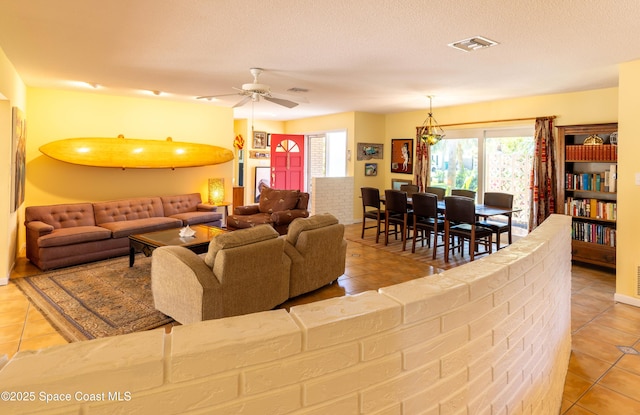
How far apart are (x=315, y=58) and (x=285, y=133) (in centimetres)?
640

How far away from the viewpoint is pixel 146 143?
20.4 feet

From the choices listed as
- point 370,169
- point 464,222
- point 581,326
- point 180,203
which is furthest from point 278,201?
point 581,326

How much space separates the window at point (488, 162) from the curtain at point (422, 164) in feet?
0.44

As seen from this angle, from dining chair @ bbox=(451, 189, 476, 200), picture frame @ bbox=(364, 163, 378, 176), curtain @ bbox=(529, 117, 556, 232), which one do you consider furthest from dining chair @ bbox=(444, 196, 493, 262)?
picture frame @ bbox=(364, 163, 378, 176)

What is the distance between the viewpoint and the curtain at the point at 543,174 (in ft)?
18.6

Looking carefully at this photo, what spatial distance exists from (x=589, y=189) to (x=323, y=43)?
13.6 ft

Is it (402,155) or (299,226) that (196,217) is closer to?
(299,226)

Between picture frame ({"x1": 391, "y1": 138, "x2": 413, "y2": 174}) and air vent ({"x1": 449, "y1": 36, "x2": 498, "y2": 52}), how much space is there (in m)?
4.41

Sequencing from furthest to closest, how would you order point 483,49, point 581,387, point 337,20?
point 483,49
point 337,20
point 581,387

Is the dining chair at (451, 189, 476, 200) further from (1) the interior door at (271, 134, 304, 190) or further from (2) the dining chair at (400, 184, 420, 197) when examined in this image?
(1) the interior door at (271, 134, 304, 190)

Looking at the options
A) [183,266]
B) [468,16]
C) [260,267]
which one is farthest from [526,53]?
[183,266]

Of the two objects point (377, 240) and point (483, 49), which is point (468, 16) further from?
point (377, 240)

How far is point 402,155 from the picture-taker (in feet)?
26.4

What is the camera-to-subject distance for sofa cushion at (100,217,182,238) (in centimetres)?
512
